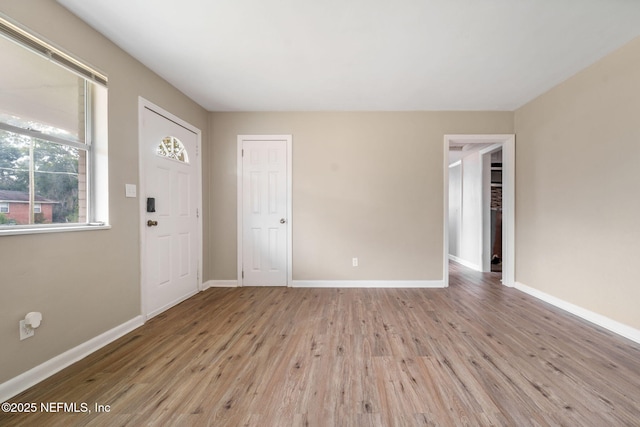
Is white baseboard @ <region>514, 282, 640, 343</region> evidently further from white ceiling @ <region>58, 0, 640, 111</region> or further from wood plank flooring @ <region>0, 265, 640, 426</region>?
white ceiling @ <region>58, 0, 640, 111</region>

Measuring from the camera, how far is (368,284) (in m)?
3.62

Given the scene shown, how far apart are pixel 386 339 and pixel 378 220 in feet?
5.99

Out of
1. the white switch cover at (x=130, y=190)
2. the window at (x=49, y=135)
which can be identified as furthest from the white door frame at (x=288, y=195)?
the window at (x=49, y=135)

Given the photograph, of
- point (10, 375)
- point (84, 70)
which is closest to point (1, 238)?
point (10, 375)

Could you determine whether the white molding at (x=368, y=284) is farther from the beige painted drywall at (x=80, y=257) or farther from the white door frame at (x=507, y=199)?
the beige painted drywall at (x=80, y=257)

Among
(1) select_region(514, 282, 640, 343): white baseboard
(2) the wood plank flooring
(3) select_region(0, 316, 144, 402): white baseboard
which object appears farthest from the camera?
(1) select_region(514, 282, 640, 343): white baseboard

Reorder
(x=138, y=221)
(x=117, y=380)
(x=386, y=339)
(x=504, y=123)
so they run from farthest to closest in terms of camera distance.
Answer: (x=504, y=123)
(x=138, y=221)
(x=386, y=339)
(x=117, y=380)

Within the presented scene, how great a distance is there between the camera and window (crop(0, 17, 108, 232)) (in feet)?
4.96

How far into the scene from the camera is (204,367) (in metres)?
1.75

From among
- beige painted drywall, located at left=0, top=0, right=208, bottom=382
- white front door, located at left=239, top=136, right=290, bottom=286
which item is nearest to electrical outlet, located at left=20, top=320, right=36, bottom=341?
beige painted drywall, located at left=0, top=0, right=208, bottom=382

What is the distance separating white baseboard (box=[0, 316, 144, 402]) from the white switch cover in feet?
3.87

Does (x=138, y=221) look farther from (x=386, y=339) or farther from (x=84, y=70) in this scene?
(x=386, y=339)

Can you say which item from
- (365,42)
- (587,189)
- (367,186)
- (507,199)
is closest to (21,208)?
(365,42)

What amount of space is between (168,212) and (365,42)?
2706 mm
